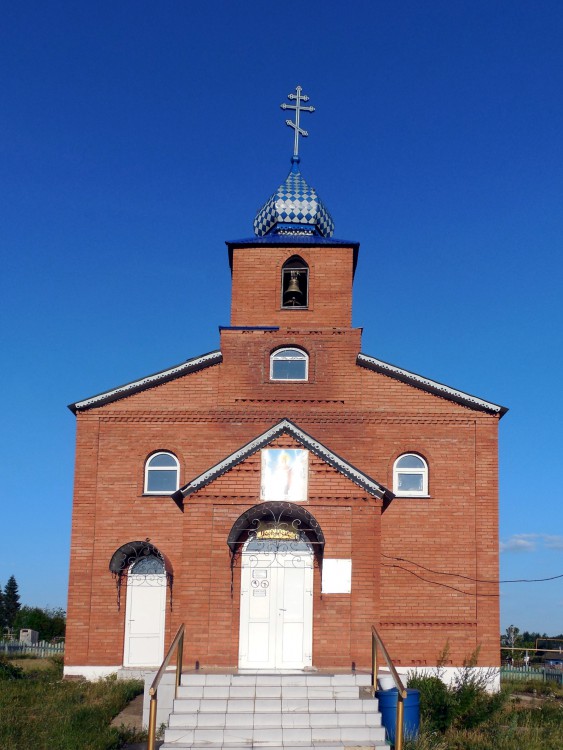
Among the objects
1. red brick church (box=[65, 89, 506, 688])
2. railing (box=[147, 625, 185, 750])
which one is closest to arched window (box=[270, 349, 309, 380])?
red brick church (box=[65, 89, 506, 688])

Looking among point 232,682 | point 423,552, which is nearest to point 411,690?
point 232,682

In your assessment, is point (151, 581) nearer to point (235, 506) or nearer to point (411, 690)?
point (235, 506)

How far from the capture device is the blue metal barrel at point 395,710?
11852mm

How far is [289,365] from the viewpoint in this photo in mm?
18719

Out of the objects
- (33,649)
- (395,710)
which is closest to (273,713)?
(395,710)

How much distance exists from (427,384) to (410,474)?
1.84 meters

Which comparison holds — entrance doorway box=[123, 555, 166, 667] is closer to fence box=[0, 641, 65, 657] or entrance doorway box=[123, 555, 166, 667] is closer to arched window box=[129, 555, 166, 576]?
arched window box=[129, 555, 166, 576]

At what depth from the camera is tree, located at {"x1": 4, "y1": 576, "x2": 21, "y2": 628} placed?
62044 mm

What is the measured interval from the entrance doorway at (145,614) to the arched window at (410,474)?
5025 mm

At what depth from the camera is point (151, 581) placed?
18062mm

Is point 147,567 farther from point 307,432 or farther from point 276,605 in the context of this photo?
point 307,432

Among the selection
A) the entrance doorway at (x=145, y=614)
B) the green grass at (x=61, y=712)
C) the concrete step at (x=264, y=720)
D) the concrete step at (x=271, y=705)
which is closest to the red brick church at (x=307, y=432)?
the entrance doorway at (x=145, y=614)

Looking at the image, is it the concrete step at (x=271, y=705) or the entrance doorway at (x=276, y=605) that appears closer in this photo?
the concrete step at (x=271, y=705)

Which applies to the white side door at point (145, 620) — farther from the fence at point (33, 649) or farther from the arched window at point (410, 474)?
the fence at point (33, 649)
